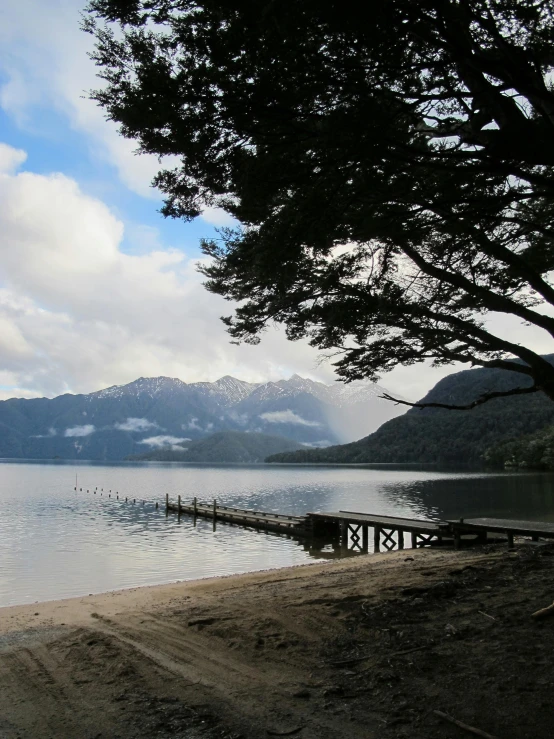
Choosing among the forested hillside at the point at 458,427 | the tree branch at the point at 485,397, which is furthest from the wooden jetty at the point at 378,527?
the forested hillside at the point at 458,427

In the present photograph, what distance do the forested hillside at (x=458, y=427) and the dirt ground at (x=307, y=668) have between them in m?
90.1

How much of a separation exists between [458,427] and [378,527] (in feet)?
379

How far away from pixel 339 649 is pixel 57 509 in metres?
42.5

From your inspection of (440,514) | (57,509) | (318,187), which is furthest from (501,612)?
(57,509)

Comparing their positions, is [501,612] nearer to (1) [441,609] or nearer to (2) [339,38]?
(1) [441,609]

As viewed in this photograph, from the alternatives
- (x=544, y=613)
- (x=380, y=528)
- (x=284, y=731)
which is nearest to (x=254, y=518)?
(x=380, y=528)

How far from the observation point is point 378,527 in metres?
23.1

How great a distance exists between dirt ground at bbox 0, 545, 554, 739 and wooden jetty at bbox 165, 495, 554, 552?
9694 millimetres

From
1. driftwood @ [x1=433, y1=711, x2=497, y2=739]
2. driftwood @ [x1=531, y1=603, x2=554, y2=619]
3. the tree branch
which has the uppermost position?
the tree branch

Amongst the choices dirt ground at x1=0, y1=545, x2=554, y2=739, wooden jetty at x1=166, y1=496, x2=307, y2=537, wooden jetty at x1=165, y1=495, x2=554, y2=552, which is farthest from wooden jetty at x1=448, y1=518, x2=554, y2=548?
wooden jetty at x1=166, y1=496, x2=307, y2=537

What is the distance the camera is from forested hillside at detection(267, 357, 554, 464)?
11244 centimetres

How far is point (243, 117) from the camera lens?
4.69m

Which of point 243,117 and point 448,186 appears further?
point 448,186

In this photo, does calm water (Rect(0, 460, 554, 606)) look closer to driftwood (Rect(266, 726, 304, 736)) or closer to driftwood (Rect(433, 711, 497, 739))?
driftwood (Rect(266, 726, 304, 736))
